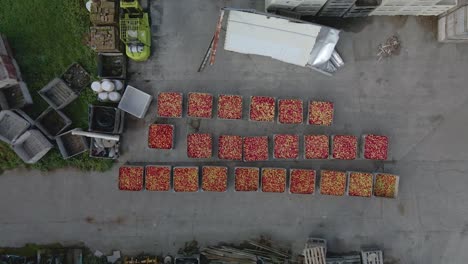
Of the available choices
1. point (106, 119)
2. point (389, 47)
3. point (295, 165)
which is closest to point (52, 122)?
point (106, 119)

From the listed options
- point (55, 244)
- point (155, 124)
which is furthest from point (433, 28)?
point (55, 244)

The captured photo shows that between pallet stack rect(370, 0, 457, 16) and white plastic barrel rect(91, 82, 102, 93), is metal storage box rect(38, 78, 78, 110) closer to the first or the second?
white plastic barrel rect(91, 82, 102, 93)

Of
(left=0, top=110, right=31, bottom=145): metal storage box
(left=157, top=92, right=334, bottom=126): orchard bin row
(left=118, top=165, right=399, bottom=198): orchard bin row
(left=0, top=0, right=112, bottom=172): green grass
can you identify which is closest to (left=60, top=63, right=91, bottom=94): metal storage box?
(left=0, top=0, right=112, bottom=172): green grass

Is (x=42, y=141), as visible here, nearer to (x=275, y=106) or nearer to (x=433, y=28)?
(x=275, y=106)

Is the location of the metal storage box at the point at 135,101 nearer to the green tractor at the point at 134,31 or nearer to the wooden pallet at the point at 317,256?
the green tractor at the point at 134,31

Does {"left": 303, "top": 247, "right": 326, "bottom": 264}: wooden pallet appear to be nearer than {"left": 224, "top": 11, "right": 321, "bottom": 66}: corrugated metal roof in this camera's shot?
No
